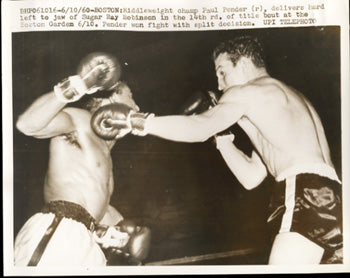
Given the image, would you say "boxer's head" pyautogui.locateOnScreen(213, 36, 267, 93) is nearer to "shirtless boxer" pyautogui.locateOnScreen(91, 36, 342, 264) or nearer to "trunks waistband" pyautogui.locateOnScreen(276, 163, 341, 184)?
"shirtless boxer" pyautogui.locateOnScreen(91, 36, 342, 264)

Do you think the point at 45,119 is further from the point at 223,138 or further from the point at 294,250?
the point at 294,250

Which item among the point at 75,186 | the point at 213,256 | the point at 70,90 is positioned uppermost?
the point at 70,90

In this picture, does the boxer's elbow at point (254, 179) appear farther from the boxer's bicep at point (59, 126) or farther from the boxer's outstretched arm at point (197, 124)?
the boxer's bicep at point (59, 126)

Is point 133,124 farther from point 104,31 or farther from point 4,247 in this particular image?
point 4,247

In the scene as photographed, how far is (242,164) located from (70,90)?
27 cm

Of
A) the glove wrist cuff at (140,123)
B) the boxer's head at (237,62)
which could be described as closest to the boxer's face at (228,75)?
the boxer's head at (237,62)

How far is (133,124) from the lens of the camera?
26.5 inches

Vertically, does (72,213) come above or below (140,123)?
A: below

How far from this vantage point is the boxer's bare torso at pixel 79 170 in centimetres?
66

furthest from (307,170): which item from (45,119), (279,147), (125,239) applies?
(45,119)

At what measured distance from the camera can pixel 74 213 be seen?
663 mm

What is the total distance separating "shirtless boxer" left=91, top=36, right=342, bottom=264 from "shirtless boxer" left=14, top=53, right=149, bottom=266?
64mm

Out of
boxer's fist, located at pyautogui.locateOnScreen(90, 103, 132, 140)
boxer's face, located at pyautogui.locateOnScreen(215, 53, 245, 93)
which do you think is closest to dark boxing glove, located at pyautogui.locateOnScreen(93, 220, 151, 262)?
boxer's fist, located at pyautogui.locateOnScreen(90, 103, 132, 140)

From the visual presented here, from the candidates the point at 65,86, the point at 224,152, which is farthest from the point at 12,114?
the point at 224,152
